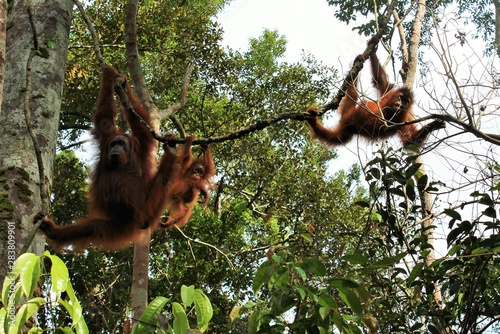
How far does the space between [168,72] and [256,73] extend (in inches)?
61.2

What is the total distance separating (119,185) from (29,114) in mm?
1964

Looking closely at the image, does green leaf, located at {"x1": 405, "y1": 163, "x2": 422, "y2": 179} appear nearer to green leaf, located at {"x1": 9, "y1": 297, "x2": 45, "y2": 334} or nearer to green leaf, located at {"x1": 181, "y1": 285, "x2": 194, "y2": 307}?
green leaf, located at {"x1": 181, "y1": 285, "x2": 194, "y2": 307}

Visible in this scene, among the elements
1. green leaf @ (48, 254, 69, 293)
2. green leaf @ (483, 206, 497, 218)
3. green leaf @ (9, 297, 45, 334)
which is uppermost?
green leaf @ (483, 206, 497, 218)

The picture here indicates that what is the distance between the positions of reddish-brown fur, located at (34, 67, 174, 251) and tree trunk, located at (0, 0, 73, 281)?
3.17 feet

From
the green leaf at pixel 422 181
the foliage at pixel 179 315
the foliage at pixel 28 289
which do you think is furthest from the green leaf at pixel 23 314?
the green leaf at pixel 422 181

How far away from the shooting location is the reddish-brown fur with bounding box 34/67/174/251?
4.20 m

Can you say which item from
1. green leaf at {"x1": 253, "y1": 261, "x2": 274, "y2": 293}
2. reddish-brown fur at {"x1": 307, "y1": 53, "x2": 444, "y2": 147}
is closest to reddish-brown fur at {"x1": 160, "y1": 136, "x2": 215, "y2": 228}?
reddish-brown fur at {"x1": 307, "y1": 53, "x2": 444, "y2": 147}

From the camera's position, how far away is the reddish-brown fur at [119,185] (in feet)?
13.8

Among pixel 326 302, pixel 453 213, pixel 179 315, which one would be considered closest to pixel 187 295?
pixel 179 315

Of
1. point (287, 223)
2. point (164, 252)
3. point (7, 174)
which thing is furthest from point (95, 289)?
point (7, 174)

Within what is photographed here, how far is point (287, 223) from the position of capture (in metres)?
8.55

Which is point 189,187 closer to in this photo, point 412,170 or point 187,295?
point 412,170

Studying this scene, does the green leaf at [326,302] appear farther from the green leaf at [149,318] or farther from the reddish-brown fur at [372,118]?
the reddish-brown fur at [372,118]

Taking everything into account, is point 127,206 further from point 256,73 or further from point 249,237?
point 249,237
